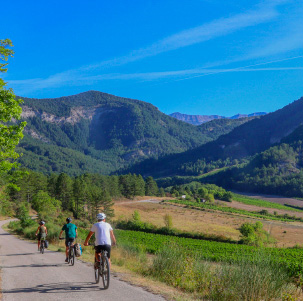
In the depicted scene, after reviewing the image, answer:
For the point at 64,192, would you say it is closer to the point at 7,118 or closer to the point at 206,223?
the point at 206,223

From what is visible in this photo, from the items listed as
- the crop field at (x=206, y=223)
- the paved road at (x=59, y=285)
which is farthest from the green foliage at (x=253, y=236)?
the paved road at (x=59, y=285)


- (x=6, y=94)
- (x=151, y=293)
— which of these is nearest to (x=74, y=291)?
(x=151, y=293)

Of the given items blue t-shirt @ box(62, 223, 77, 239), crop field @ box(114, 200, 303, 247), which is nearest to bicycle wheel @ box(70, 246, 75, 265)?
blue t-shirt @ box(62, 223, 77, 239)

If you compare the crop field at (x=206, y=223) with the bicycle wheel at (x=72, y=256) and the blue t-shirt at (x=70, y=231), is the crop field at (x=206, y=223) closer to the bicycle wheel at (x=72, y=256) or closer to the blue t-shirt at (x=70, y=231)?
the blue t-shirt at (x=70, y=231)

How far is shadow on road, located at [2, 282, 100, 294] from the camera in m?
8.15

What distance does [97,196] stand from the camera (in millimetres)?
70062

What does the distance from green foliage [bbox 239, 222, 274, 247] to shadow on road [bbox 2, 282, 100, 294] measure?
47.8 metres

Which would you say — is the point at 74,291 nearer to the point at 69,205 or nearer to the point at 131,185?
the point at 69,205

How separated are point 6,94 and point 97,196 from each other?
60.0 metres

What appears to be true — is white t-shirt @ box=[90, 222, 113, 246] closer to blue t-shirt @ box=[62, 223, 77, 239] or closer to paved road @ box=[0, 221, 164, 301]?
paved road @ box=[0, 221, 164, 301]

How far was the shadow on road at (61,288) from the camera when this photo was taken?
26.7 feet

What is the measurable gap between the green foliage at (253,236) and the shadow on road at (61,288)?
47787 millimetres

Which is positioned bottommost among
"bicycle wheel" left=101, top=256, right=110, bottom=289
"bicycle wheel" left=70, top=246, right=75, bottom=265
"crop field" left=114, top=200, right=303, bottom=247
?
"crop field" left=114, top=200, right=303, bottom=247

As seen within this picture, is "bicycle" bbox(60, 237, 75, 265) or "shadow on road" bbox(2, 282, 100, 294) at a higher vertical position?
"shadow on road" bbox(2, 282, 100, 294)
